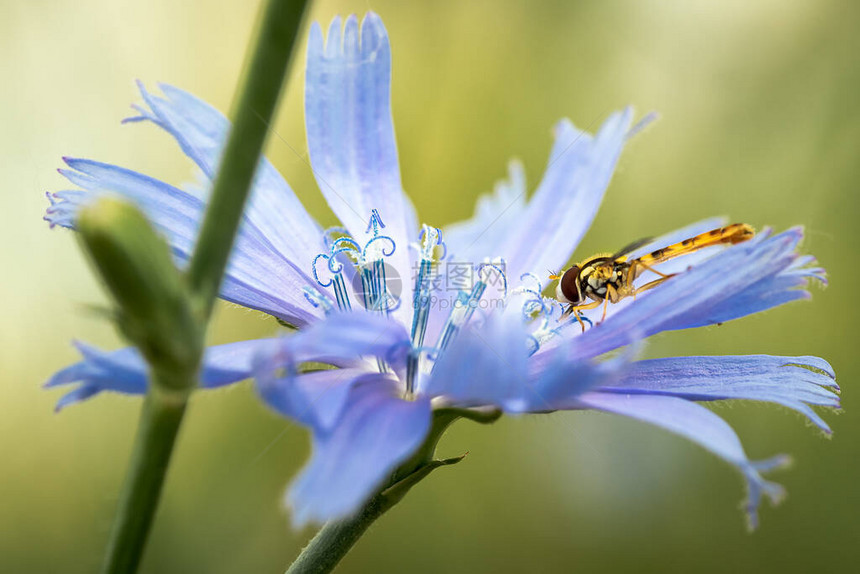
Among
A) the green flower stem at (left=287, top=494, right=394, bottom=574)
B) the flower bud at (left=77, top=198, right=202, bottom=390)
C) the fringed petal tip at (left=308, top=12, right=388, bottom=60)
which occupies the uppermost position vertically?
the fringed petal tip at (left=308, top=12, right=388, bottom=60)

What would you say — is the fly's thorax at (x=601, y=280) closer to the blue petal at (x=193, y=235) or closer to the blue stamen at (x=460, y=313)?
the blue stamen at (x=460, y=313)

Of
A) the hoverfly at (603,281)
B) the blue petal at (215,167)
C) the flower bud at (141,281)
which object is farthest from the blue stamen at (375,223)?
the flower bud at (141,281)

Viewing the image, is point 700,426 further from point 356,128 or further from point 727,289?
point 356,128

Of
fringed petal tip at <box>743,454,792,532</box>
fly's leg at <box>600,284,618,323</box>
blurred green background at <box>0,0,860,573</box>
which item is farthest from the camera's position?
blurred green background at <box>0,0,860,573</box>

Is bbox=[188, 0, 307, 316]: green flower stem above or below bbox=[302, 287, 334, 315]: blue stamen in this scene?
above

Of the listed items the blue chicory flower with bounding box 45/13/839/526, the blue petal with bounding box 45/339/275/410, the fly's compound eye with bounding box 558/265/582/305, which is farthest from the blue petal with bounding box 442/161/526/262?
the blue petal with bounding box 45/339/275/410

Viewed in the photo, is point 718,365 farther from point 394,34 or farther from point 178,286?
Answer: point 394,34

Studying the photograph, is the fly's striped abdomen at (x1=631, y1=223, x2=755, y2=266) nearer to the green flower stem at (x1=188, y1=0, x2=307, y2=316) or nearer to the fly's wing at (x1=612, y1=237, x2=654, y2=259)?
the fly's wing at (x1=612, y1=237, x2=654, y2=259)

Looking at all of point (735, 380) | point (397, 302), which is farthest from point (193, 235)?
point (735, 380)
